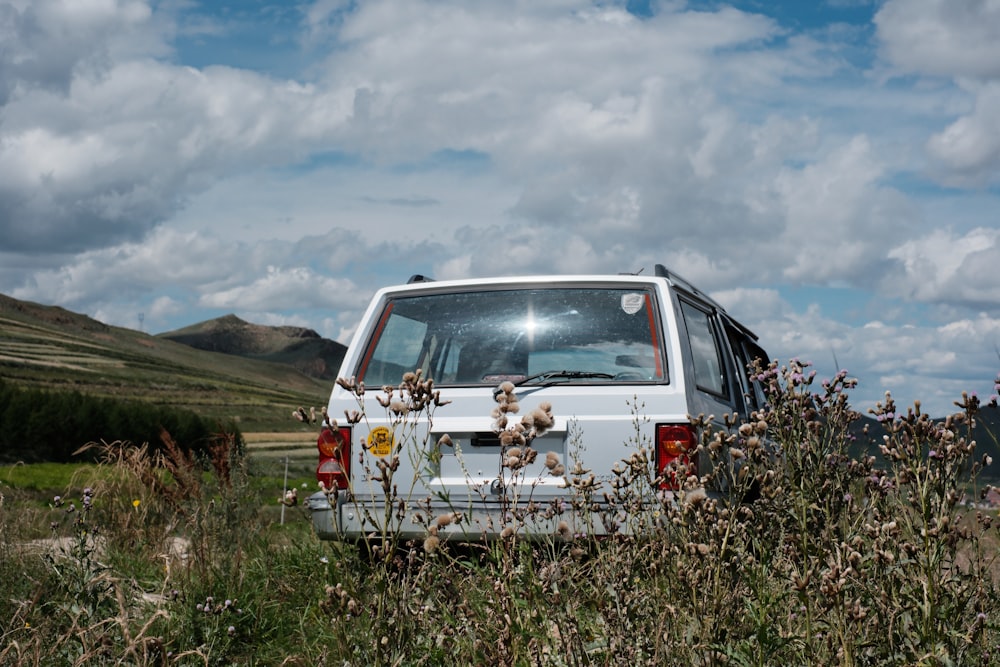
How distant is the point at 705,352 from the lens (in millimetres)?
6070

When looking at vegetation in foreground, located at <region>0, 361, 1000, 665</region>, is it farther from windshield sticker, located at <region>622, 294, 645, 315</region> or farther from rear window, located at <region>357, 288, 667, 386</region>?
windshield sticker, located at <region>622, 294, 645, 315</region>

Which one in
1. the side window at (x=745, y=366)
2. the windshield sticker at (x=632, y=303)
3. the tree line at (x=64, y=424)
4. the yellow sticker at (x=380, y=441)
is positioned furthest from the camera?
the tree line at (x=64, y=424)

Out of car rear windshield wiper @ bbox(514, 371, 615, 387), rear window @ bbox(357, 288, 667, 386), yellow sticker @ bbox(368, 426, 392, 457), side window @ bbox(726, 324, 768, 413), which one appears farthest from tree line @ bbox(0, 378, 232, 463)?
car rear windshield wiper @ bbox(514, 371, 615, 387)

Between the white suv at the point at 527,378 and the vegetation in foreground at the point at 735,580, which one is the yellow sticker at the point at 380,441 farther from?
the vegetation in foreground at the point at 735,580

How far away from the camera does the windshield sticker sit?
5.50 m

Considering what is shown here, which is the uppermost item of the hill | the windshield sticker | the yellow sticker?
the hill

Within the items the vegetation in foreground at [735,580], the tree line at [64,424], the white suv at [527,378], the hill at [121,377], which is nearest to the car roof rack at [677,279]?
the white suv at [527,378]

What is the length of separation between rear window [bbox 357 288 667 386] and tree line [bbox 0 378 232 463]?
33.3m

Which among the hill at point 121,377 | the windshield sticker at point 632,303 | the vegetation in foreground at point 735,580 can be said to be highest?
the hill at point 121,377

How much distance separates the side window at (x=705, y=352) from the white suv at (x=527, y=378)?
21 mm

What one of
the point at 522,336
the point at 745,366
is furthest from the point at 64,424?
the point at 522,336

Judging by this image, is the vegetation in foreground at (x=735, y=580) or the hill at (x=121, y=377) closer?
the vegetation in foreground at (x=735, y=580)

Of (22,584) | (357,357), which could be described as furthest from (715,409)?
(22,584)

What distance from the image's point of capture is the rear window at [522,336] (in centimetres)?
534
